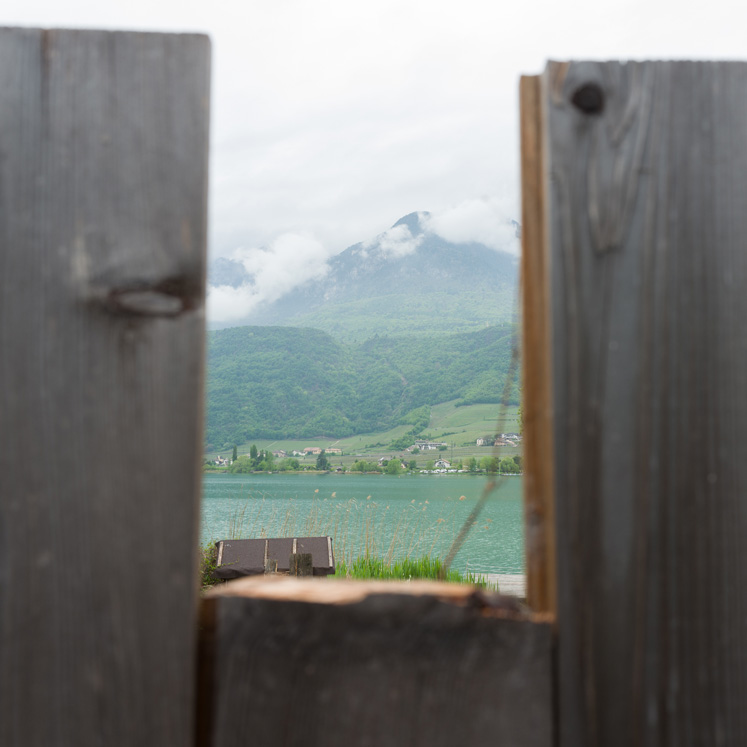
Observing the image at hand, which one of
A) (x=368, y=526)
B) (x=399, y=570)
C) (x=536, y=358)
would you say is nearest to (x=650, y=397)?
(x=536, y=358)

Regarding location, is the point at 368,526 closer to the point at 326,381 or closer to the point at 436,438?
the point at 436,438

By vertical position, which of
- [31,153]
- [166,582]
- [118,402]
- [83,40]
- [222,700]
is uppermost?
[83,40]

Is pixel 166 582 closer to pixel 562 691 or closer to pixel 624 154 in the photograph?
pixel 562 691

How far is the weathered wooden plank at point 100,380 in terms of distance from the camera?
1.74 feet

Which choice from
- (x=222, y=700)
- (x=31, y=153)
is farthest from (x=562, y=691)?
(x=31, y=153)

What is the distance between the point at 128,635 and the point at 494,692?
1.21 ft

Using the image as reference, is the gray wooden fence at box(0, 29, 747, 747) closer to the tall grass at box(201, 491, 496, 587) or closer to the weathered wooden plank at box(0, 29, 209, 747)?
the weathered wooden plank at box(0, 29, 209, 747)

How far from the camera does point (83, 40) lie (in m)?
0.57

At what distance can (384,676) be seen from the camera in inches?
21.4

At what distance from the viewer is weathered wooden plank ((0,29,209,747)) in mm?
531

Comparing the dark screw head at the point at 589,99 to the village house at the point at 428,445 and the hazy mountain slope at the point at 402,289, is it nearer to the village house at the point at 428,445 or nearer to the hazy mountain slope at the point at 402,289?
the village house at the point at 428,445

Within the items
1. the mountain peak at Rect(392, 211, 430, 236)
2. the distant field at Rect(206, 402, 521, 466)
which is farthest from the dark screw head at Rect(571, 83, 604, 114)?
the mountain peak at Rect(392, 211, 430, 236)

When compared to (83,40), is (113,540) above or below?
below

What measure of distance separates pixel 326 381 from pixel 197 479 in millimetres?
75728
